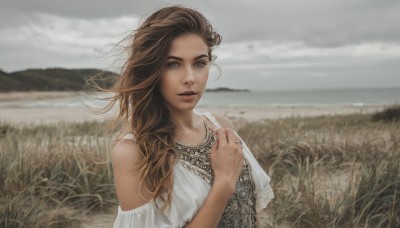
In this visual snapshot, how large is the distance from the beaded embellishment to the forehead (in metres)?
0.39

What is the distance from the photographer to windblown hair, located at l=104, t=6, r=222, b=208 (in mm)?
1807

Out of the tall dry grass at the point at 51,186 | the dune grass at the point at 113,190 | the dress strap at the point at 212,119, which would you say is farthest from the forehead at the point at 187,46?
the tall dry grass at the point at 51,186

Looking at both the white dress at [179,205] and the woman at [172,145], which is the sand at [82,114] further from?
the white dress at [179,205]

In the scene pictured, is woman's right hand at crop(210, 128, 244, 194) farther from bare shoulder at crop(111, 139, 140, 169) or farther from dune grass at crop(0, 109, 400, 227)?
dune grass at crop(0, 109, 400, 227)

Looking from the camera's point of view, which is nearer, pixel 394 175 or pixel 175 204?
pixel 175 204

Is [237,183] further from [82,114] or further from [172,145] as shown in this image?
[82,114]

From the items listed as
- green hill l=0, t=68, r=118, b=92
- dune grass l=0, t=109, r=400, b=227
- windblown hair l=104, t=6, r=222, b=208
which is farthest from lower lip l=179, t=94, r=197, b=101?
green hill l=0, t=68, r=118, b=92

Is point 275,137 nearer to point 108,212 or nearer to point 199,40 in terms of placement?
point 108,212

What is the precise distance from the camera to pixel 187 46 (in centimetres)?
191

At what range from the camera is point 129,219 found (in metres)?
1.77

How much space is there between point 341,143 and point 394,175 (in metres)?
2.50

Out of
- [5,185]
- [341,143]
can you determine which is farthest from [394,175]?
[5,185]

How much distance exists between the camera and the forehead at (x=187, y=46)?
6.21 feet

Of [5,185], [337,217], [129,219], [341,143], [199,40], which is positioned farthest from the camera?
[341,143]
